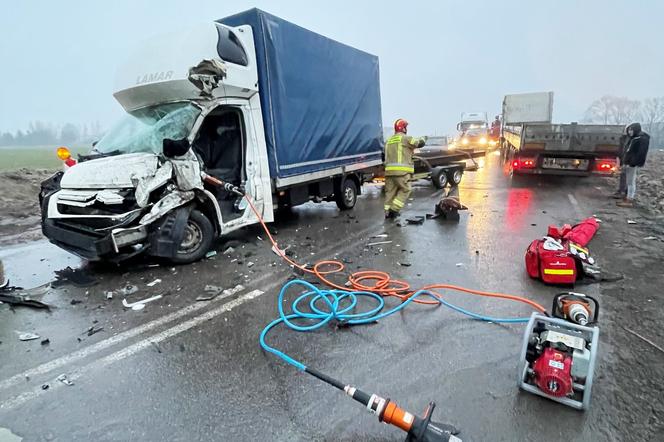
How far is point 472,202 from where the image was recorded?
8711mm

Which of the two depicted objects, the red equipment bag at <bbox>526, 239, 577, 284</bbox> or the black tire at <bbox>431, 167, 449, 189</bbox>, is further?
the black tire at <bbox>431, 167, 449, 189</bbox>

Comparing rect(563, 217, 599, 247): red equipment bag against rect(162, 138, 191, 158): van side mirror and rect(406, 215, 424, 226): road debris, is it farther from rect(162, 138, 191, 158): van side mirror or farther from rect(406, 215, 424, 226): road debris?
rect(162, 138, 191, 158): van side mirror

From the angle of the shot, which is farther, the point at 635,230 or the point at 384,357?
the point at 635,230

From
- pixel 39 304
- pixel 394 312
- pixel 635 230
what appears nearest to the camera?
pixel 394 312

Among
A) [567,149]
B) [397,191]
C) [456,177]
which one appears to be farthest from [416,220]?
[567,149]

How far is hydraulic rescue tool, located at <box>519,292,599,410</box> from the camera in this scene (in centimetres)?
213

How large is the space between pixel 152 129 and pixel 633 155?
31.3 ft

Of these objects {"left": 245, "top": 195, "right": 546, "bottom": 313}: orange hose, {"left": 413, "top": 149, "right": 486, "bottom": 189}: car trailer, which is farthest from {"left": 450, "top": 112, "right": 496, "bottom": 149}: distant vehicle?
{"left": 245, "top": 195, "right": 546, "bottom": 313}: orange hose

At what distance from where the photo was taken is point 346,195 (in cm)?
812

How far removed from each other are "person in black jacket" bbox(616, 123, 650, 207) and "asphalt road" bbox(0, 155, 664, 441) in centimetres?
448

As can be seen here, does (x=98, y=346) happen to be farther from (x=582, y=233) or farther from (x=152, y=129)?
(x=582, y=233)

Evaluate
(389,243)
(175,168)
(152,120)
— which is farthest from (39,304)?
(389,243)

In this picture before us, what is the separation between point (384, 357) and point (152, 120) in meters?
4.45

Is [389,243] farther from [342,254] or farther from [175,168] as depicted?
[175,168]
